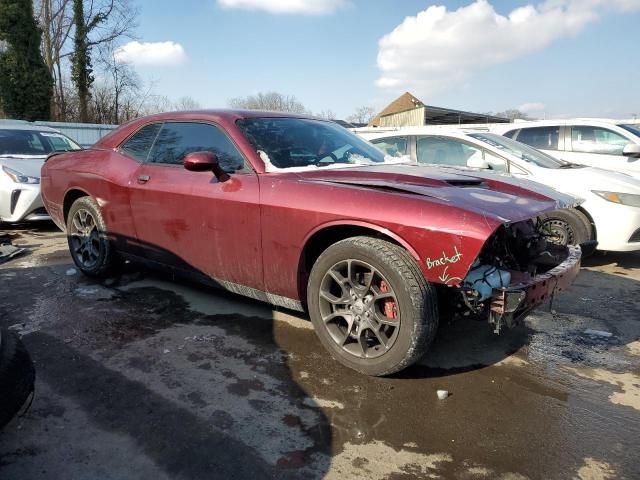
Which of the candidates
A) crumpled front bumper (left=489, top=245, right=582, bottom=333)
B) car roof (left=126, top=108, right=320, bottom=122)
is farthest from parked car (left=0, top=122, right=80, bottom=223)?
crumpled front bumper (left=489, top=245, right=582, bottom=333)

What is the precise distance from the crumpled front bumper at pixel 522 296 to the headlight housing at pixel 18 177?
21.5ft

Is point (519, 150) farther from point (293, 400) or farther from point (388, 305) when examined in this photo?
point (293, 400)

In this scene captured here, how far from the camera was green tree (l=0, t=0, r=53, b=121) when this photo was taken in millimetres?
21203

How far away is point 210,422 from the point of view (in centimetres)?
239

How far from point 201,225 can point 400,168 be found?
1507 mm

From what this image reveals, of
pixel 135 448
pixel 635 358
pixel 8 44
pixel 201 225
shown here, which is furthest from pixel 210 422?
pixel 8 44

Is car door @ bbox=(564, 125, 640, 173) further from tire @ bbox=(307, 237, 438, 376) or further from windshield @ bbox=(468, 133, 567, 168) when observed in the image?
tire @ bbox=(307, 237, 438, 376)

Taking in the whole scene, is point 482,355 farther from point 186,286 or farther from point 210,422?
point 186,286

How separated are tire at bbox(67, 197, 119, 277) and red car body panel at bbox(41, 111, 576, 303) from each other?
0.52ft

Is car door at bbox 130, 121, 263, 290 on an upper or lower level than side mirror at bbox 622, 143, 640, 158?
lower

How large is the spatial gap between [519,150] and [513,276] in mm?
3681

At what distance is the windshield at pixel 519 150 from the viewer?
5738 millimetres

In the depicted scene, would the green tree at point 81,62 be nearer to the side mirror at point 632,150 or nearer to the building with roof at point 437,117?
the building with roof at point 437,117

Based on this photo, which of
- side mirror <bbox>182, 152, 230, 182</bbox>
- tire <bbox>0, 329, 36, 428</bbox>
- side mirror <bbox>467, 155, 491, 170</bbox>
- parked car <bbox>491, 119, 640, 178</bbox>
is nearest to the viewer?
tire <bbox>0, 329, 36, 428</bbox>
